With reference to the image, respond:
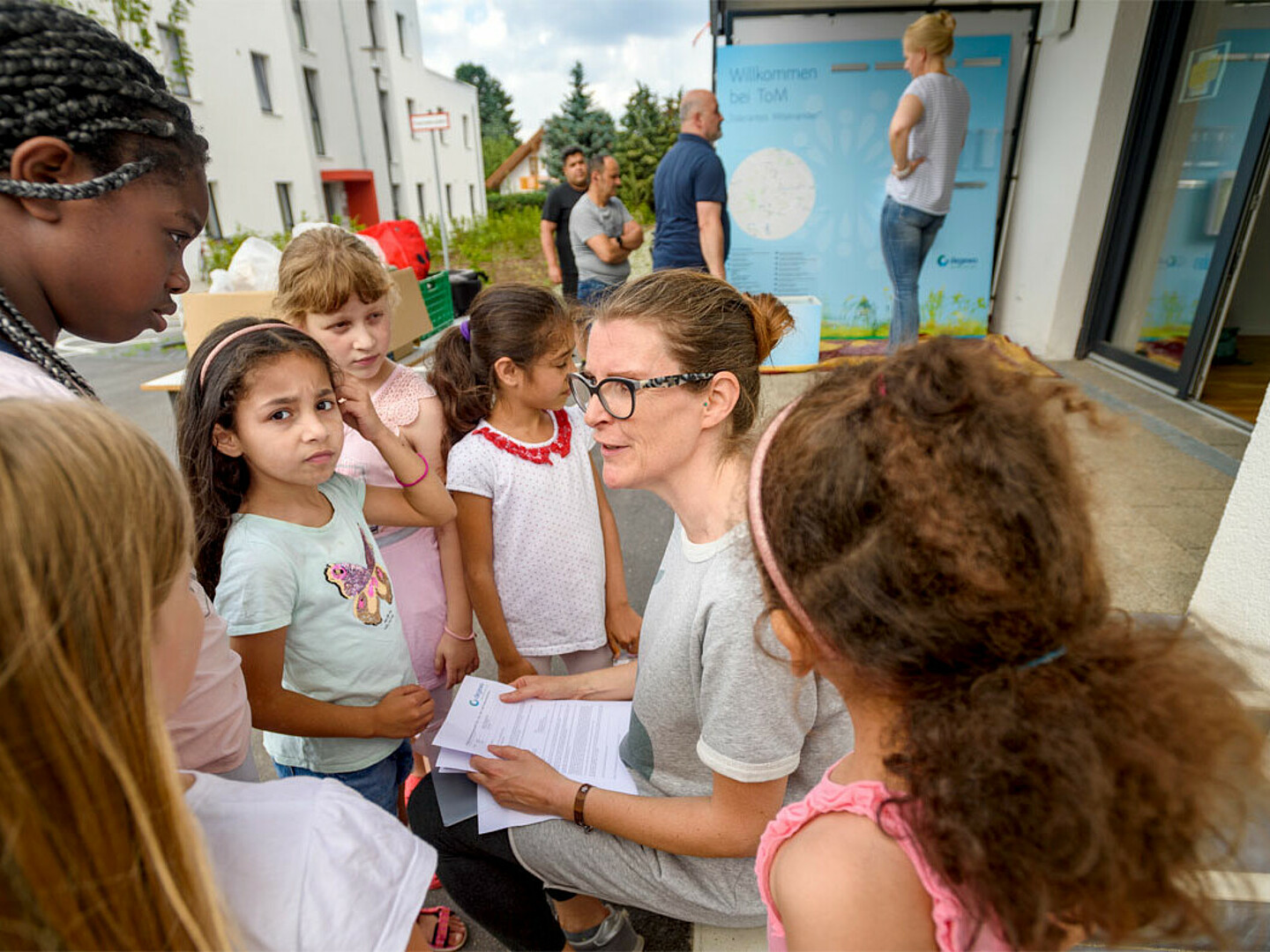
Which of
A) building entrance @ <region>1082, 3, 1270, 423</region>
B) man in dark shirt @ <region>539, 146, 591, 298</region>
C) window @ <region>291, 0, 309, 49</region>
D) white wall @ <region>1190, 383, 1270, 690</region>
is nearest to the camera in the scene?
white wall @ <region>1190, 383, 1270, 690</region>

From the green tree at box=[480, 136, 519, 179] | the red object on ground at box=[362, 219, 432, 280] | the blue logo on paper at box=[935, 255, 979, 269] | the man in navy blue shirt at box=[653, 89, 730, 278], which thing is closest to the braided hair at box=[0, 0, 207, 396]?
the red object on ground at box=[362, 219, 432, 280]

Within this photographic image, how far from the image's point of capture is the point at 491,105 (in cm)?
6444

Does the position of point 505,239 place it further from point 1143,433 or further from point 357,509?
point 357,509

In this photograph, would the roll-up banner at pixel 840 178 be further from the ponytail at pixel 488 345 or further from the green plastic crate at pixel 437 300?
the ponytail at pixel 488 345

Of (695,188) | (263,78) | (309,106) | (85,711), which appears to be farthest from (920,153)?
(309,106)

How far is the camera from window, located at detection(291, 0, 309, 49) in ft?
64.9

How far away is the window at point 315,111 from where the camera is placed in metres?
20.8

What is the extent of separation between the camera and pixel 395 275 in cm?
→ 356

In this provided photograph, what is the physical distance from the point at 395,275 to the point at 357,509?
2226mm

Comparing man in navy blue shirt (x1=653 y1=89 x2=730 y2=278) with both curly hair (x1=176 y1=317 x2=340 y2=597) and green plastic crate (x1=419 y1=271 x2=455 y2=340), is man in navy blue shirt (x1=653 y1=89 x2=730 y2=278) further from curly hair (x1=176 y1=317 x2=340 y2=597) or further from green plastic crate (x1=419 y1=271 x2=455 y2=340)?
curly hair (x1=176 y1=317 x2=340 y2=597)

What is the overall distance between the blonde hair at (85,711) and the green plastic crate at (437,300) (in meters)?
4.37

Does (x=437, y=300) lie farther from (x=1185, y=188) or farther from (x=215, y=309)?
(x=1185, y=188)

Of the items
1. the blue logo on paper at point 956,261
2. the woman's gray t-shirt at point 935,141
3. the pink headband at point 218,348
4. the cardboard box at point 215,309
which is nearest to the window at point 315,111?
the blue logo on paper at point 956,261

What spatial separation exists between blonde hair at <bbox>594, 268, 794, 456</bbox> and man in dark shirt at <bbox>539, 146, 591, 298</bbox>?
16.5ft
